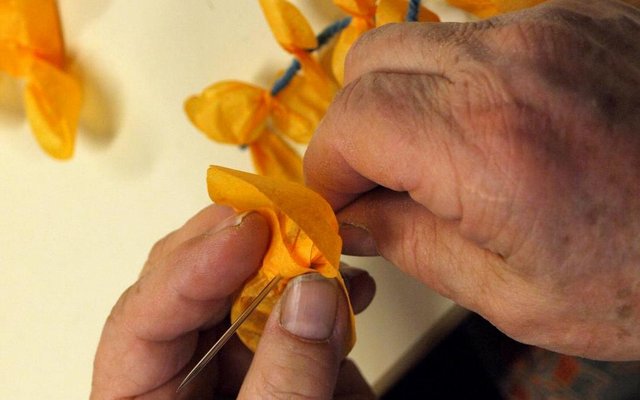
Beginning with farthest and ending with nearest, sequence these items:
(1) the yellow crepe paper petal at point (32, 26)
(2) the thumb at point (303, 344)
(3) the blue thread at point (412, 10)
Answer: (1) the yellow crepe paper petal at point (32, 26), (3) the blue thread at point (412, 10), (2) the thumb at point (303, 344)

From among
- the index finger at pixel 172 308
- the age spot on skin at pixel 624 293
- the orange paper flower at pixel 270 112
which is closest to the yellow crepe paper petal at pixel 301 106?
the orange paper flower at pixel 270 112

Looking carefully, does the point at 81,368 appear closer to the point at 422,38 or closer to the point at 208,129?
the point at 208,129

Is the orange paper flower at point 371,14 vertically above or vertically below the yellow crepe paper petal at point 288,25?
below

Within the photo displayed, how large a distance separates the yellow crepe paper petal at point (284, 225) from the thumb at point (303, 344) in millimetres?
16

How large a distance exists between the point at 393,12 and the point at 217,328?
42cm

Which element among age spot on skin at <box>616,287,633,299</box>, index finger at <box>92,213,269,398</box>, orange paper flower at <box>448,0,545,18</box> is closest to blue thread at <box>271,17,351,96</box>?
orange paper flower at <box>448,0,545,18</box>

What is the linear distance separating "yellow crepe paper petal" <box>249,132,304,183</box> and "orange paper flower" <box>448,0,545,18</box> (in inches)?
10.4

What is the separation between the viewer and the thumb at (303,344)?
44 centimetres

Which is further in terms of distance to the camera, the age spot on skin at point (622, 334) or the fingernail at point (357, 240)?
the fingernail at point (357, 240)

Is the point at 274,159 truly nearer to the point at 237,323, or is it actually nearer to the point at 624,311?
the point at 237,323

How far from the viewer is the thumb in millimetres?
437

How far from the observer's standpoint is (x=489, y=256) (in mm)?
390

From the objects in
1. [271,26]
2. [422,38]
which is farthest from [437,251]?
Answer: [271,26]

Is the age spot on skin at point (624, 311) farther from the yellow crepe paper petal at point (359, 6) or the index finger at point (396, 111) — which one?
the yellow crepe paper petal at point (359, 6)
